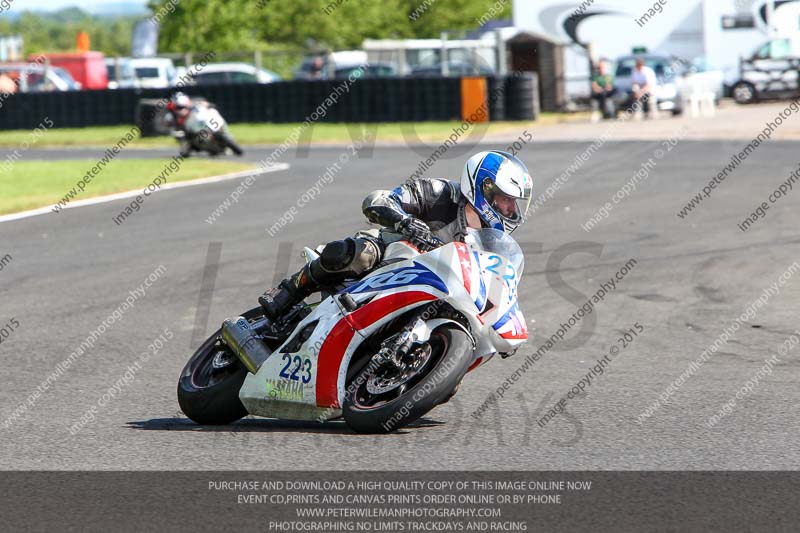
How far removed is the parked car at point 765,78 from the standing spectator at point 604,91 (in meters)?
7.46

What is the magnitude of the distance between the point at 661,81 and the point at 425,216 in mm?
32062

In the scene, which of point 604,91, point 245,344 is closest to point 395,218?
point 245,344

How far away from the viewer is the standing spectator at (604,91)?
33.8 meters

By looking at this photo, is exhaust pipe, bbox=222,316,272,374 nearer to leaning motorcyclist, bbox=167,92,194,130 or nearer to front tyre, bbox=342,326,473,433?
front tyre, bbox=342,326,473,433

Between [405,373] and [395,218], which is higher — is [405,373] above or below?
below

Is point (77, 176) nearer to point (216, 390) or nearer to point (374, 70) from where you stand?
point (216, 390)

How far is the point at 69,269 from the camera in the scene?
39.1 ft

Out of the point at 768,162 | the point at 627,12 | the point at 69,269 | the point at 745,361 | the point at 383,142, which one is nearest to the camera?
the point at 745,361

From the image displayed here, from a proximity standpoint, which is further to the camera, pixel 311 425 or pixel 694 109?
pixel 694 109

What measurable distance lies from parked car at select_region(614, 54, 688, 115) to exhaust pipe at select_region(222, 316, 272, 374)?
29.5 meters

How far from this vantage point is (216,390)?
6309 millimetres
